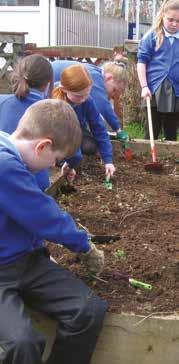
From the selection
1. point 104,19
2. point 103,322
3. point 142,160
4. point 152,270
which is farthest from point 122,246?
point 104,19

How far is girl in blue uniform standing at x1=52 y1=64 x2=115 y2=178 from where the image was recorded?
15.1 ft

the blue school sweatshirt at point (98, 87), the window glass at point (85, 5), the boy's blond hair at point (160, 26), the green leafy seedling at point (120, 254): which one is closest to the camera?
the green leafy seedling at point (120, 254)

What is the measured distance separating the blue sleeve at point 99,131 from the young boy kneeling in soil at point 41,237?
2288 millimetres

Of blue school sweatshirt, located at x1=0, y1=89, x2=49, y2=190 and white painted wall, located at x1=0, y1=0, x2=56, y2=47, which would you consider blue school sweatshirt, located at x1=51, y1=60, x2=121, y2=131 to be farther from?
white painted wall, located at x1=0, y1=0, x2=56, y2=47

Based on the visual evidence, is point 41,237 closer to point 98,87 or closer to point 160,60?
point 98,87

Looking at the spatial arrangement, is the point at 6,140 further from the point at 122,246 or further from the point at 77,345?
the point at 122,246

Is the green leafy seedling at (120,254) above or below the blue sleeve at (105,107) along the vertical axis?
below

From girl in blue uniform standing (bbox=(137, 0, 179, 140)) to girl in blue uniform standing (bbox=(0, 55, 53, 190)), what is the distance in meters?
2.27

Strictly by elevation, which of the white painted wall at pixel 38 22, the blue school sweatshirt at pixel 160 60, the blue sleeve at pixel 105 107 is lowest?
the white painted wall at pixel 38 22

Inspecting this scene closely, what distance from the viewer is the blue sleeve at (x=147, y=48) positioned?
6148 mm

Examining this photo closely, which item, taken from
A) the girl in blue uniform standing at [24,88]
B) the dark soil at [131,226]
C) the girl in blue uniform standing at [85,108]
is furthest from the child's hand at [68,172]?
the girl in blue uniform standing at [24,88]

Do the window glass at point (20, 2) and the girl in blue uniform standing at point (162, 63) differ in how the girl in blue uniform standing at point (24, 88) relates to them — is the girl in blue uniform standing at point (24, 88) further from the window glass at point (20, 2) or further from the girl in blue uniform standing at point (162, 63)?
the window glass at point (20, 2)

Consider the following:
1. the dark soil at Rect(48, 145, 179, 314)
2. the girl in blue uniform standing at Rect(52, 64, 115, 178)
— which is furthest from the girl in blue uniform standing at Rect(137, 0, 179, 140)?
the girl in blue uniform standing at Rect(52, 64, 115, 178)

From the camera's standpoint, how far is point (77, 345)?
2.80 m
